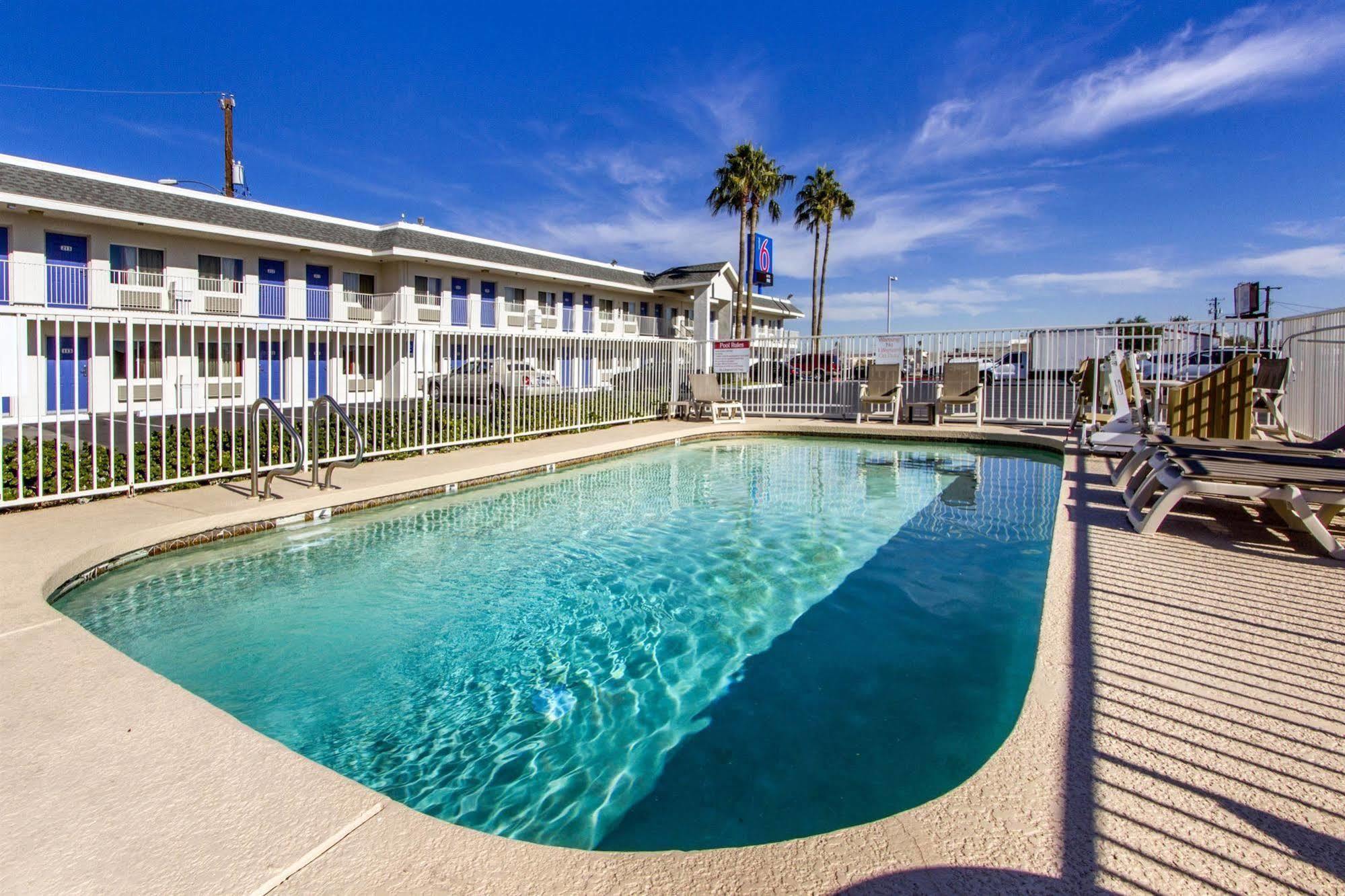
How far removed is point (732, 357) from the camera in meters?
16.1

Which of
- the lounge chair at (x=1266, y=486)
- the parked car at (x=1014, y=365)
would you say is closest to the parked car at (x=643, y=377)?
the parked car at (x=1014, y=365)

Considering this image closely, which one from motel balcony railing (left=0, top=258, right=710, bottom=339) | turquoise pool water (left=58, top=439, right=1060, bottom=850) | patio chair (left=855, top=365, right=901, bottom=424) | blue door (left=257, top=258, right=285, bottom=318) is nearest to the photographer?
turquoise pool water (left=58, top=439, right=1060, bottom=850)

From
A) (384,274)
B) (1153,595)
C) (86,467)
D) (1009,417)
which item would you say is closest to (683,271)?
(384,274)

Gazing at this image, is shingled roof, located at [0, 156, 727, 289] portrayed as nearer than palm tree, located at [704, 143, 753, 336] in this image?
Yes

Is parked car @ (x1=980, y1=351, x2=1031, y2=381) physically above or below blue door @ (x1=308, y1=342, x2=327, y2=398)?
above

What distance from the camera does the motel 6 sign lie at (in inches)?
1501

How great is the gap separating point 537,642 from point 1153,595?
3.19 metres

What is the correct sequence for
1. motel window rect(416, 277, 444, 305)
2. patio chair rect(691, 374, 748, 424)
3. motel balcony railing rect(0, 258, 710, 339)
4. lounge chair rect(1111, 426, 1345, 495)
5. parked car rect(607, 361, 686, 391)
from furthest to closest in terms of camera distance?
motel window rect(416, 277, 444, 305)
motel balcony railing rect(0, 258, 710, 339)
patio chair rect(691, 374, 748, 424)
parked car rect(607, 361, 686, 391)
lounge chair rect(1111, 426, 1345, 495)

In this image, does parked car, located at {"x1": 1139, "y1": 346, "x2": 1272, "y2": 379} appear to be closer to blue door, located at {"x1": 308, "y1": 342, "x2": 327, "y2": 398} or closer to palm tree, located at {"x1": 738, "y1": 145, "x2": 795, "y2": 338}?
blue door, located at {"x1": 308, "y1": 342, "x2": 327, "y2": 398}

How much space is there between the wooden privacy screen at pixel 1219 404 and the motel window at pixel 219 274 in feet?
72.6

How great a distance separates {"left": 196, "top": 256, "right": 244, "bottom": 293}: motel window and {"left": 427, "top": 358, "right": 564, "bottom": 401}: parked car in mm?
13770

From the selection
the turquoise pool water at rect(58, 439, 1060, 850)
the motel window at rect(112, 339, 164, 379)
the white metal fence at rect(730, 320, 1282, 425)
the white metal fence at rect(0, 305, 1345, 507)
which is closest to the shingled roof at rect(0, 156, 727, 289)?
the motel window at rect(112, 339, 164, 379)

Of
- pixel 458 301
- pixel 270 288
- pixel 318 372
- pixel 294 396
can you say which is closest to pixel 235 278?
pixel 270 288

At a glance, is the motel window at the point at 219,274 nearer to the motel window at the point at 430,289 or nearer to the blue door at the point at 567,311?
the motel window at the point at 430,289
